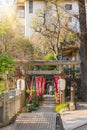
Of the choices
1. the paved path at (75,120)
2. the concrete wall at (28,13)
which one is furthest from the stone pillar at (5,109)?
the concrete wall at (28,13)

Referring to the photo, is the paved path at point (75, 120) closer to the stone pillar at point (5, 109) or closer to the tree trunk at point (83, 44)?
the stone pillar at point (5, 109)

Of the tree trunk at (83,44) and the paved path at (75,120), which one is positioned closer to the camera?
the paved path at (75,120)

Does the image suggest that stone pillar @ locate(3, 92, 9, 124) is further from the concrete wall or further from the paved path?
the concrete wall

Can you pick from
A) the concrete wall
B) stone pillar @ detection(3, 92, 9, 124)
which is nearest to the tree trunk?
stone pillar @ detection(3, 92, 9, 124)

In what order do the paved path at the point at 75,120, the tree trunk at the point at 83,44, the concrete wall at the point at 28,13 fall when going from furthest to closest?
the concrete wall at the point at 28,13
the tree trunk at the point at 83,44
the paved path at the point at 75,120

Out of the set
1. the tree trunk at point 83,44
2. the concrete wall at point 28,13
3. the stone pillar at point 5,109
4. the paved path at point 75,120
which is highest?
the concrete wall at point 28,13

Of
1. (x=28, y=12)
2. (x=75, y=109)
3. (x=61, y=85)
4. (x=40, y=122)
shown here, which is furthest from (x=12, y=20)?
(x=40, y=122)

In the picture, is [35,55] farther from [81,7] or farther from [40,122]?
[40,122]

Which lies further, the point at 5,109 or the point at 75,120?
the point at 75,120

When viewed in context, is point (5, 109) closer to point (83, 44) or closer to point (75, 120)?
point (75, 120)

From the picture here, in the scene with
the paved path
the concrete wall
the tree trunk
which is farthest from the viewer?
the concrete wall

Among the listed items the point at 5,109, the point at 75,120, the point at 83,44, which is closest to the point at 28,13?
the point at 83,44

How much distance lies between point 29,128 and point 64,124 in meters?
1.84

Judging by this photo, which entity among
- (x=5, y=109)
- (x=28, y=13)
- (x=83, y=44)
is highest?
(x=28, y=13)
